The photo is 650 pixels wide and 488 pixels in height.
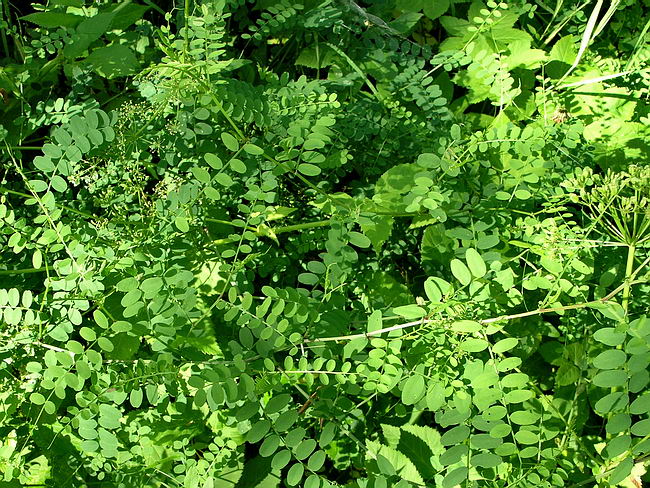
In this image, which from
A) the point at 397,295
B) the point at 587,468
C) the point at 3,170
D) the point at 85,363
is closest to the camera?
the point at 85,363

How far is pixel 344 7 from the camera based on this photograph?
2377 millimetres

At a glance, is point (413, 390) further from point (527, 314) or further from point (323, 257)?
point (323, 257)

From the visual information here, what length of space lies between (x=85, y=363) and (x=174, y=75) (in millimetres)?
774

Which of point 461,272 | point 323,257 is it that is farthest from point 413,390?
point 323,257

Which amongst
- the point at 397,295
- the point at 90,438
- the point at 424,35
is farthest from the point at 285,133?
the point at 424,35

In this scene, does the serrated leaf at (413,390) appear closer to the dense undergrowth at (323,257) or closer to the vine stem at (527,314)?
the dense undergrowth at (323,257)

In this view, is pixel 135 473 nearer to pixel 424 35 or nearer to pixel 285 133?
pixel 285 133

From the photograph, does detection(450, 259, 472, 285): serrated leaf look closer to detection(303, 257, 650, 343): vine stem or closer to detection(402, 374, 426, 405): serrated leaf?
detection(303, 257, 650, 343): vine stem

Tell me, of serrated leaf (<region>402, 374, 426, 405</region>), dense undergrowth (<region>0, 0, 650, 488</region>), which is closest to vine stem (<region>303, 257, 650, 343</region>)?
dense undergrowth (<region>0, 0, 650, 488</region>)

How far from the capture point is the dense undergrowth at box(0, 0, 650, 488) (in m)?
1.51

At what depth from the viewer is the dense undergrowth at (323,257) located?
1.51 m

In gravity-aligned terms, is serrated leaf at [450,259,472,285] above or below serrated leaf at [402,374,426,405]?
above

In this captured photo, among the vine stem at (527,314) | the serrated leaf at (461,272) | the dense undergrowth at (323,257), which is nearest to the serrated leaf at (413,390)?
the dense undergrowth at (323,257)

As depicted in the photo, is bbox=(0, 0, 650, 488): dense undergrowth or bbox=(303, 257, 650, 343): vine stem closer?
bbox=(303, 257, 650, 343): vine stem
